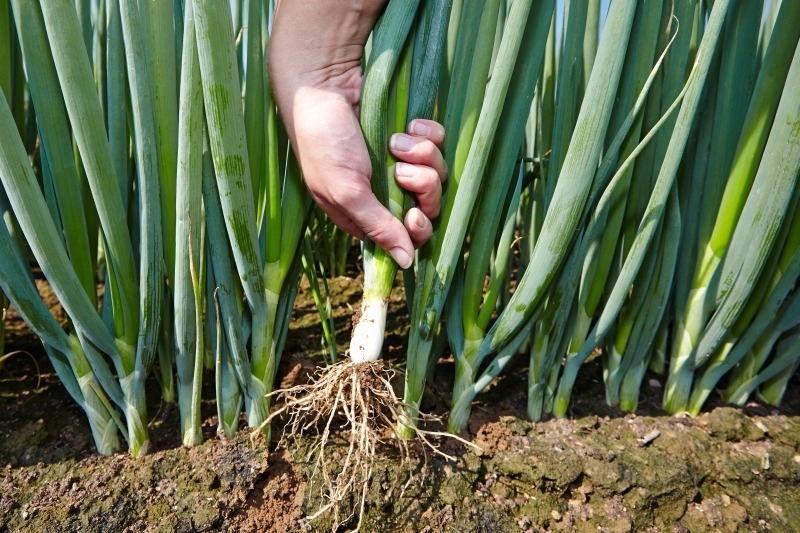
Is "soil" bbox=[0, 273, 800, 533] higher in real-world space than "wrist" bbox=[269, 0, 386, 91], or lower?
lower

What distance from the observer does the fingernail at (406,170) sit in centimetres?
78

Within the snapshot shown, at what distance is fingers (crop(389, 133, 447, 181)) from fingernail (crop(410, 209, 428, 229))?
72 millimetres

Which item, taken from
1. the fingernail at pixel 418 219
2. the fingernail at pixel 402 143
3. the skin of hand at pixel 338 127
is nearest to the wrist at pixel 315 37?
the skin of hand at pixel 338 127

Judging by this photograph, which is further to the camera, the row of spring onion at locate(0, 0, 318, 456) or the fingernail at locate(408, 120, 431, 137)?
the fingernail at locate(408, 120, 431, 137)

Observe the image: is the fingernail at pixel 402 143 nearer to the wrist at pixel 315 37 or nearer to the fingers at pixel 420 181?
the fingers at pixel 420 181

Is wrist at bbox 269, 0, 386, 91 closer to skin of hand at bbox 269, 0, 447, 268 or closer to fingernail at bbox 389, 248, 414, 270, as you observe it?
skin of hand at bbox 269, 0, 447, 268

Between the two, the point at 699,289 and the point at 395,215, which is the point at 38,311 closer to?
the point at 395,215

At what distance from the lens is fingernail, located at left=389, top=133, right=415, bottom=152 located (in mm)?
768

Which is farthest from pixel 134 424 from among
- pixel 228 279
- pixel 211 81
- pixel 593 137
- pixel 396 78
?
pixel 593 137

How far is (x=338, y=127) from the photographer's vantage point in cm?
74

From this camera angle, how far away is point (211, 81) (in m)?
0.66

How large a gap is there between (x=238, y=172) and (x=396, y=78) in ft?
0.90

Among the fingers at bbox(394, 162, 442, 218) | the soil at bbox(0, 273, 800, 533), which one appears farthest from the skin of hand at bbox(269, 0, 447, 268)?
the soil at bbox(0, 273, 800, 533)

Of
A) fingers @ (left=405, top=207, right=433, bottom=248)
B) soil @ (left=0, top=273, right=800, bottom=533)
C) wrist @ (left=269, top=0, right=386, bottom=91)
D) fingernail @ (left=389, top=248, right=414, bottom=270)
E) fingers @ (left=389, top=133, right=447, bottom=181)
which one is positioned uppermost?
wrist @ (left=269, top=0, right=386, bottom=91)
